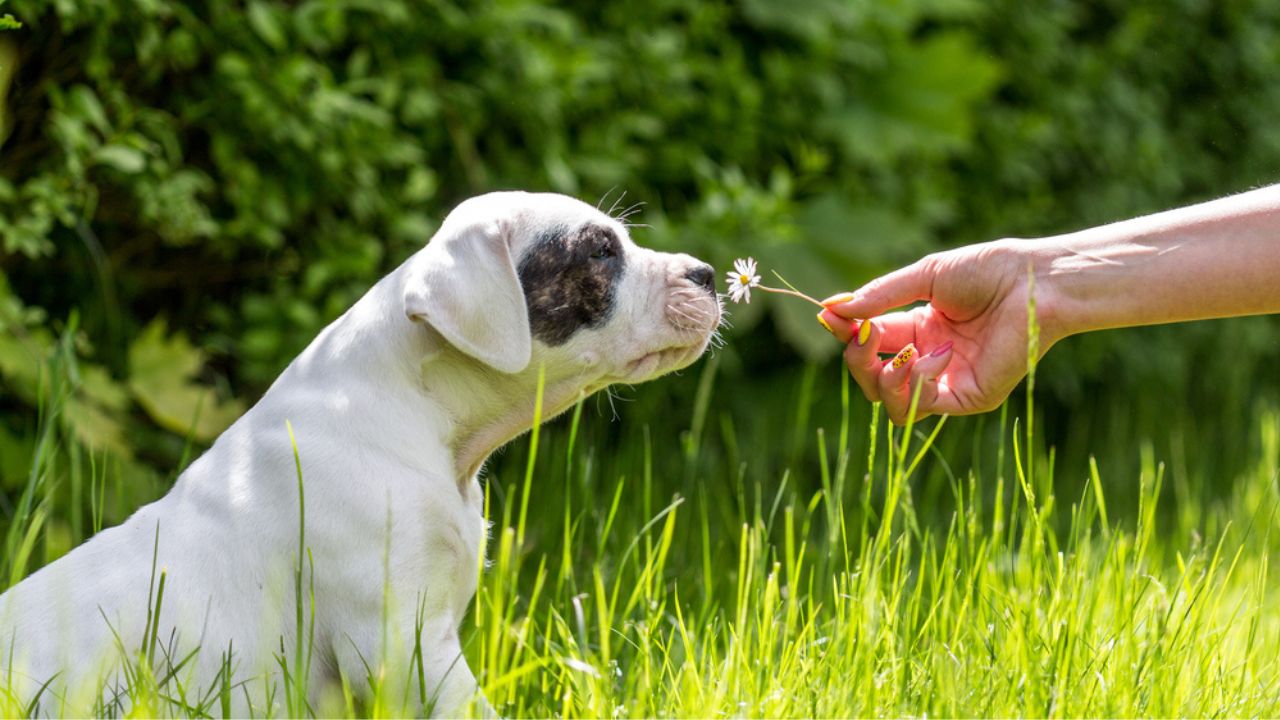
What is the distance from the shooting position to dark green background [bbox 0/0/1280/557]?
3594 millimetres

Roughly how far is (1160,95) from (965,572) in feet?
15.7

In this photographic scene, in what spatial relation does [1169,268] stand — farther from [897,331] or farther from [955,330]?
[897,331]

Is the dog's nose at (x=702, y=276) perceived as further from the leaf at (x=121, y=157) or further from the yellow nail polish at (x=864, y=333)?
the leaf at (x=121, y=157)

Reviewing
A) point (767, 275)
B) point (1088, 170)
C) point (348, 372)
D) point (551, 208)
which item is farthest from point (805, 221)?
point (348, 372)

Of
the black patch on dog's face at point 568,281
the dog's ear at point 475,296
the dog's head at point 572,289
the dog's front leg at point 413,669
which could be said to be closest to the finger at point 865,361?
the dog's head at point 572,289

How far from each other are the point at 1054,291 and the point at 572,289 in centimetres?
97

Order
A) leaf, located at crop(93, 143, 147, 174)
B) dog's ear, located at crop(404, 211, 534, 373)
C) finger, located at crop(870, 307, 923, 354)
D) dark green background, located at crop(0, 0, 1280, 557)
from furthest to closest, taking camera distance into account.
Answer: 1. dark green background, located at crop(0, 0, 1280, 557)
2. leaf, located at crop(93, 143, 147, 174)
3. finger, located at crop(870, 307, 923, 354)
4. dog's ear, located at crop(404, 211, 534, 373)

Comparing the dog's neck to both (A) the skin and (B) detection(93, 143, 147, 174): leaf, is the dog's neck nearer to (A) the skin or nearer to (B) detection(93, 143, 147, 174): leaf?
(A) the skin

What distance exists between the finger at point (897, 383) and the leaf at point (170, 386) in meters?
1.92

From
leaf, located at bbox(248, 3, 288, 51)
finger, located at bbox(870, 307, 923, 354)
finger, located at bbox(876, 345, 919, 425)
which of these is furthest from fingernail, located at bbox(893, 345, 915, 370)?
leaf, located at bbox(248, 3, 288, 51)

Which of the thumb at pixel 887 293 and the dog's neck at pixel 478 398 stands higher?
the thumb at pixel 887 293

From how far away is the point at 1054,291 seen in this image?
2.71m

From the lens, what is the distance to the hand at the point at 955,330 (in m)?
2.73

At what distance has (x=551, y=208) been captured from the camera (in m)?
2.74
